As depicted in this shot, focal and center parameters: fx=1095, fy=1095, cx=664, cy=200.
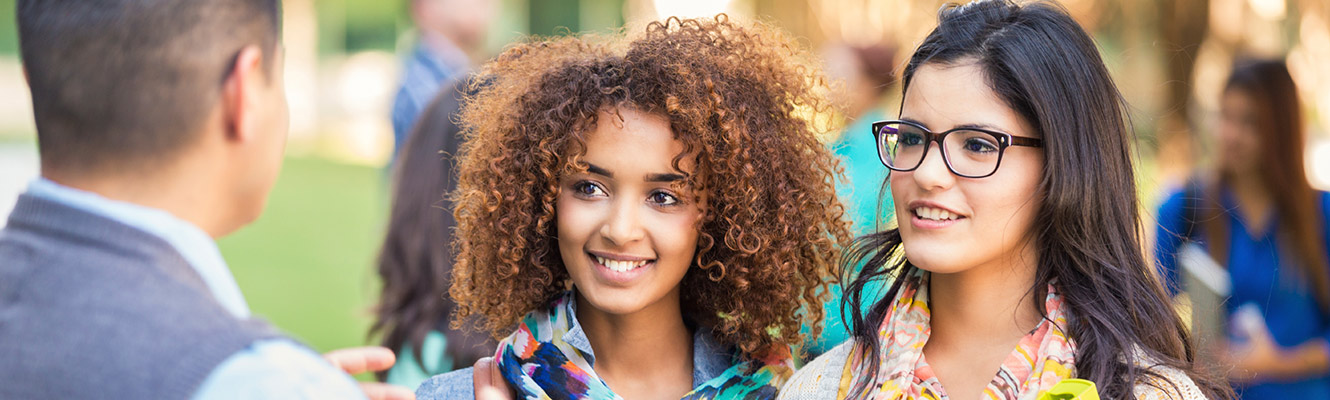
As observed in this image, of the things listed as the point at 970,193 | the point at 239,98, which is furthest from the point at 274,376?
the point at 970,193

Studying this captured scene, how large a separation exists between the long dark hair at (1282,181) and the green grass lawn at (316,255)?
142 inches

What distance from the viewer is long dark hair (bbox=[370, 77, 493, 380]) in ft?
10.6

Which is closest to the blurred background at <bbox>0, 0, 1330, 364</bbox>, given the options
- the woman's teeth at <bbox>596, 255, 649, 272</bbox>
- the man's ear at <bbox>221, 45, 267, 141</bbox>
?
the woman's teeth at <bbox>596, 255, 649, 272</bbox>

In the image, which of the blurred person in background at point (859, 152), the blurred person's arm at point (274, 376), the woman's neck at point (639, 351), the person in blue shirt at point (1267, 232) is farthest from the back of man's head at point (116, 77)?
the person in blue shirt at point (1267, 232)

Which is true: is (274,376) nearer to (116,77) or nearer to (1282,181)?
(116,77)

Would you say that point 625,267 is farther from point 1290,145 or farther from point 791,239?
point 1290,145

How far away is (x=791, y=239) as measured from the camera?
2.38m

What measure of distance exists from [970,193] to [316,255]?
29.0 ft

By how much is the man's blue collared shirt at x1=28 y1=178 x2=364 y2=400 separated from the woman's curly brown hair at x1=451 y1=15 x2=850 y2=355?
887 mm

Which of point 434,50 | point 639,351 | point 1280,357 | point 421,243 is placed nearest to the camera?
point 639,351

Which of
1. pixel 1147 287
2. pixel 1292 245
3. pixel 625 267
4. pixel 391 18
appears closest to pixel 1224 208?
pixel 1292 245

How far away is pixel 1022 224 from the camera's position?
198 cm

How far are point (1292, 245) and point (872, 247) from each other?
2123mm

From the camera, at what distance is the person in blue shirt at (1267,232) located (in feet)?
11.8
